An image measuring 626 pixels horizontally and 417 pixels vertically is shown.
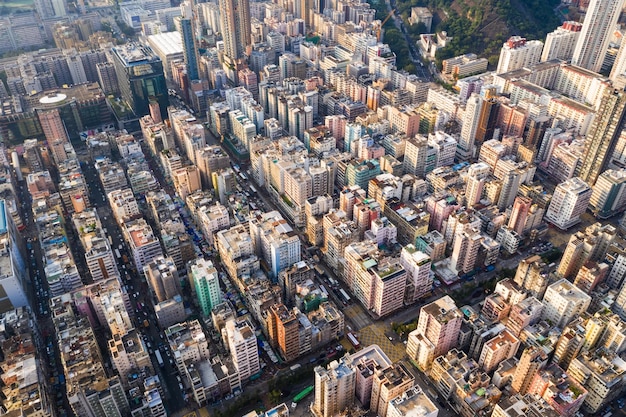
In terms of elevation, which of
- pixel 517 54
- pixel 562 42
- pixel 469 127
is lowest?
pixel 469 127

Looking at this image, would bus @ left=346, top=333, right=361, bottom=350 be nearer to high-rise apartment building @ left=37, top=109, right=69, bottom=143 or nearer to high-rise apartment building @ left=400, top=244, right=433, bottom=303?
high-rise apartment building @ left=400, top=244, right=433, bottom=303

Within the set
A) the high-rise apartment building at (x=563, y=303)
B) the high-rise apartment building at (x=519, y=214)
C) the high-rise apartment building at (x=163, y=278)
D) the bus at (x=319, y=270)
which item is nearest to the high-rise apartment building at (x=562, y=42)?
the high-rise apartment building at (x=519, y=214)

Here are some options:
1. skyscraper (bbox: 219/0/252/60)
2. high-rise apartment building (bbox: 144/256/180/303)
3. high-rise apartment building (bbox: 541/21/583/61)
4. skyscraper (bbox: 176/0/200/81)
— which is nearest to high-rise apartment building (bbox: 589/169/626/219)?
high-rise apartment building (bbox: 541/21/583/61)

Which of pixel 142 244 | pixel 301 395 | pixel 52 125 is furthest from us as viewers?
pixel 52 125

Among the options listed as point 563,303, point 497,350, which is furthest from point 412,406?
point 563,303

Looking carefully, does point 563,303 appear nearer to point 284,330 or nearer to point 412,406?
point 412,406

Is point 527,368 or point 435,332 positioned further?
point 435,332

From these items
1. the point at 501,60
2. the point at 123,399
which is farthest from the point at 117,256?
the point at 501,60
